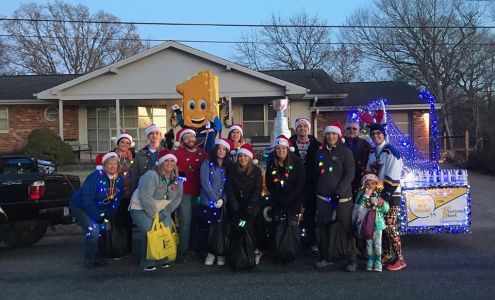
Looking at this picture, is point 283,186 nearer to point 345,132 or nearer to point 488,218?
point 345,132

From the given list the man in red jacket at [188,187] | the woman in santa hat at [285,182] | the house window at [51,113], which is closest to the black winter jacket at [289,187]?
the woman in santa hat at [285,182]

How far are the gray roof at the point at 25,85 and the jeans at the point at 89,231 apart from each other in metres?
15.6

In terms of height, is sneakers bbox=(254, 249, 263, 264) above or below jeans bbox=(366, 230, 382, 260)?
below

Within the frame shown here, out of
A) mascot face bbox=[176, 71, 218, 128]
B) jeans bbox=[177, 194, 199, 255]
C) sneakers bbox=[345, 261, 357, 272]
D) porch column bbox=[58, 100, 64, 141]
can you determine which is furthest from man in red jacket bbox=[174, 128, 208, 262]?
porch column bbox=[58, 100, 64, 141]

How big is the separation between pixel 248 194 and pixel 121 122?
16.1 m

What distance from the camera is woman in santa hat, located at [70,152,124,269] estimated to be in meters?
6.04

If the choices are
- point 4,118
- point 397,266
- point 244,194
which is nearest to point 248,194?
point 244,194

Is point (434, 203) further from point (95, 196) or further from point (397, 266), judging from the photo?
point (95, 196)

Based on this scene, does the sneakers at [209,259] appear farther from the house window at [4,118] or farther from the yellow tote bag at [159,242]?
the house window at [4,118]

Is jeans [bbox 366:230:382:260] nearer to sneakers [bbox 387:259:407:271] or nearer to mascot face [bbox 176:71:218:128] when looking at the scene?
sneakers [bbox 387:259:407:271]

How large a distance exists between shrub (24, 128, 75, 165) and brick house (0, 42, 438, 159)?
1.04 metres

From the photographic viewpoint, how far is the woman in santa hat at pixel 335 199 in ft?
19.1

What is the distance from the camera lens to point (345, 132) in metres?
6.81

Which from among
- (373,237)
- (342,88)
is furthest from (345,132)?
(342,88)
